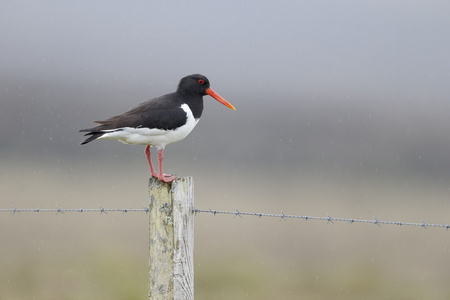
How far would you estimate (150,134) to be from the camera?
8.13 metres

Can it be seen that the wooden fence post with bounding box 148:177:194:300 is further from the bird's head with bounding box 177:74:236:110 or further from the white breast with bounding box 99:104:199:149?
the bird's head with bounding box 177:74:236:110

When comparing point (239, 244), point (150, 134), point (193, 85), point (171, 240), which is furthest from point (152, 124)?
point (239, 244)

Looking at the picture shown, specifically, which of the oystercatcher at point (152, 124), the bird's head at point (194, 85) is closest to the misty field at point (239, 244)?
the bird's head at point (194, 85)

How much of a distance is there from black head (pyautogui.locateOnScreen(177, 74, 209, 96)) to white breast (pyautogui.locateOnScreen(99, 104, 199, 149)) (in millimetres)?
489

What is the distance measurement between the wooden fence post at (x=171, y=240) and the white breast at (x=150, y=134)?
150 centimetres

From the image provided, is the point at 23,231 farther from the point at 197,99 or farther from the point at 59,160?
the point at 59,160

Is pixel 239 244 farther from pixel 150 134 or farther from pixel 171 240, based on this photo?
pixel 171 240

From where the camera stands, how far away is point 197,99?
29.2ft

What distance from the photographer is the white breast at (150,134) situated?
7.98 meters

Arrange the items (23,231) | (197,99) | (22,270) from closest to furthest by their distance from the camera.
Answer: (197,99), (22,270), (23,231)

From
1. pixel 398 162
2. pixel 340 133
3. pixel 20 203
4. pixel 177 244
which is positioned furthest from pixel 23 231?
pixel 340 133

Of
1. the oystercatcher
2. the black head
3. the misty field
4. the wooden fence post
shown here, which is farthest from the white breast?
the misty field

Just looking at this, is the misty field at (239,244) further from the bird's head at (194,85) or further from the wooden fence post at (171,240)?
the wooden fence post at (171,240)

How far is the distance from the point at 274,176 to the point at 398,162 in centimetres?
852
